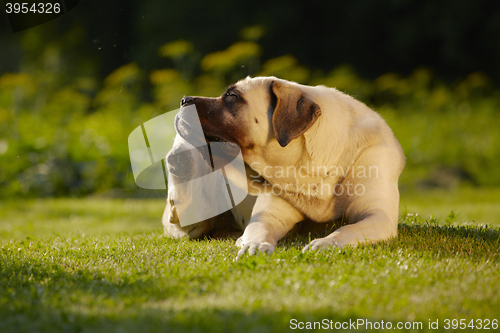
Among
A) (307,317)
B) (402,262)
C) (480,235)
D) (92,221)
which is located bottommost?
(92,221)

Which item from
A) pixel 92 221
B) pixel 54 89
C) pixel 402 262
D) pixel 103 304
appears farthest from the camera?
pixel 54 89

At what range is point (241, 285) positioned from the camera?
2.32 m

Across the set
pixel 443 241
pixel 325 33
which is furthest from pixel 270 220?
pixel 325 33

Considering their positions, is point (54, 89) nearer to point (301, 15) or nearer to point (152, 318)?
point (301, 15)

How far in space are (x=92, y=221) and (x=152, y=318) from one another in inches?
199

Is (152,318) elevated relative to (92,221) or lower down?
elevated

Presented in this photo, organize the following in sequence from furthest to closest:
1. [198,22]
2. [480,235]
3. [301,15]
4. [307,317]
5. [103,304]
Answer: [301,15], [198,22], [480,235], [103,304], [307,317]

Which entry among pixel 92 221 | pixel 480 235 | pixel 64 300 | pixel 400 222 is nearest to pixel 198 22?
pixel 92 221

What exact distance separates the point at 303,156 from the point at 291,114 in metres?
0.31

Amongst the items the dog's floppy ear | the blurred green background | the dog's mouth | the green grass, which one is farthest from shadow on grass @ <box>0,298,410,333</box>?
the blurred green background

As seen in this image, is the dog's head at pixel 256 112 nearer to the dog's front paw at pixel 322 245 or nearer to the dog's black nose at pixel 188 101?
the dog's black nose at pixel 188 101

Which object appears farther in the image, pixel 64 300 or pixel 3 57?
pixel 3 57

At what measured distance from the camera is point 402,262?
2686 millimetres

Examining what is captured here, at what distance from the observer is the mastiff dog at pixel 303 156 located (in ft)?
10.5
